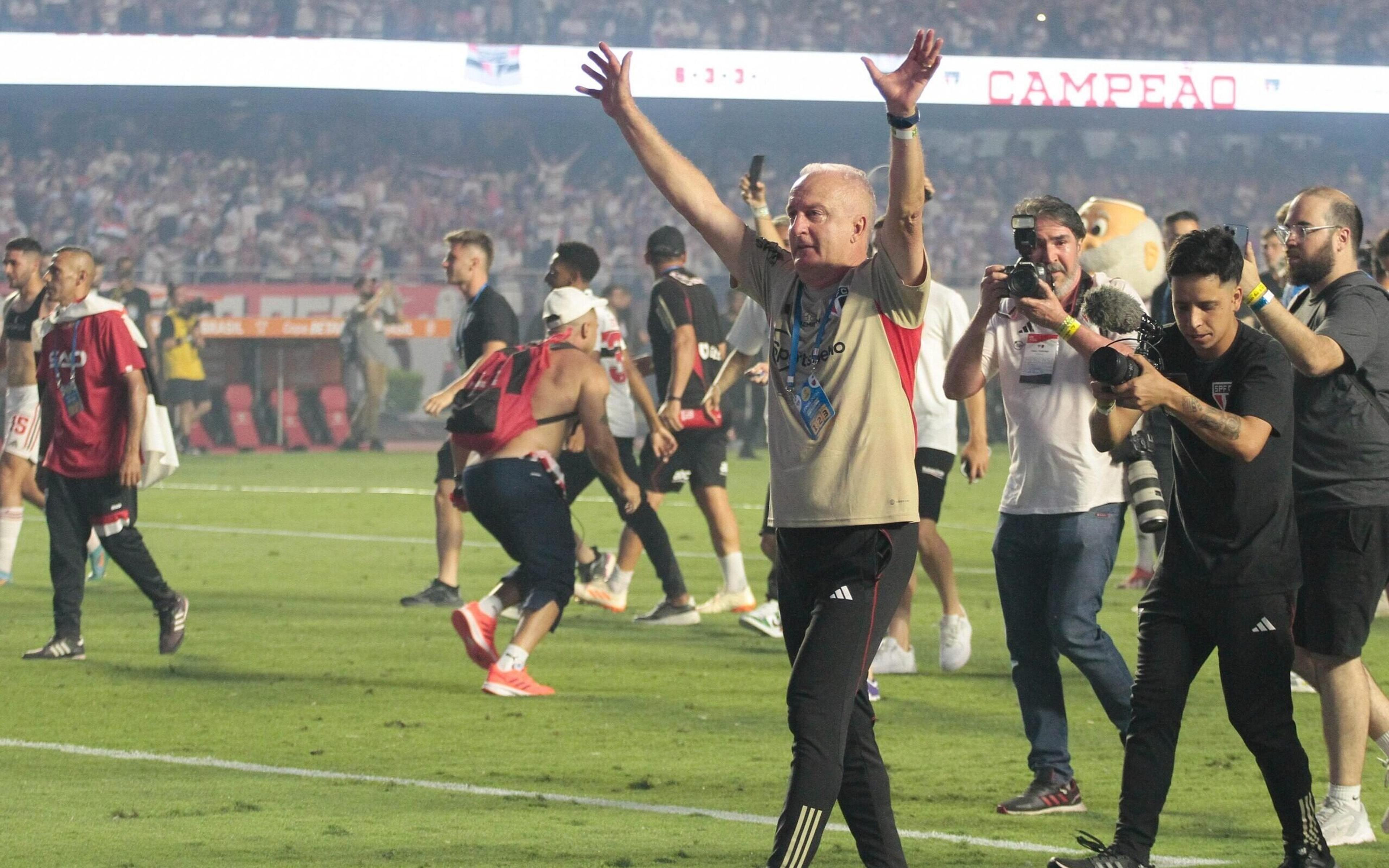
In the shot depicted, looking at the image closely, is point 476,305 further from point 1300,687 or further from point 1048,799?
point 1048,799

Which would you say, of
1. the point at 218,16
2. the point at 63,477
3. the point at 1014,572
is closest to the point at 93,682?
the point at 63,477

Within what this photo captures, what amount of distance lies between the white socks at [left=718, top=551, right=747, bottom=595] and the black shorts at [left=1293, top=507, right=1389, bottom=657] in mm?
5680

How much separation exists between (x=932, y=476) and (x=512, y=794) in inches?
120

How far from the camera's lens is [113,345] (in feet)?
30.7

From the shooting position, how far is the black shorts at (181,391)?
2667cm

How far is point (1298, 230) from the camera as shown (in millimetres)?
5852

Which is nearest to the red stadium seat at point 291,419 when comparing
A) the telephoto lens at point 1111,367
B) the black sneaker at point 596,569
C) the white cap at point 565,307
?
the black sneaker at point 596,569

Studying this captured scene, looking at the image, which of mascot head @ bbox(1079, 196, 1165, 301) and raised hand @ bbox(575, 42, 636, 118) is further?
mascot head @ bbox(1079, 196, 1165, 301)

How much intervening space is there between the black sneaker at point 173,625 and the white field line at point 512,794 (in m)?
2.27

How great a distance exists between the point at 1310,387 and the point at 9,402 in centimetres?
935

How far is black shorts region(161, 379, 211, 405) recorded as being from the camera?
87.5 feet

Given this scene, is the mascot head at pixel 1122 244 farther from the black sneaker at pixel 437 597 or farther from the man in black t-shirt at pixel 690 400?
the black sneaker at pixel 437 597

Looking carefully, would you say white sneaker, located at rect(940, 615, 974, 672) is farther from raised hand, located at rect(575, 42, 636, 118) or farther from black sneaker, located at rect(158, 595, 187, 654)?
raised hand, located at rect(575, 42, 636, 118)

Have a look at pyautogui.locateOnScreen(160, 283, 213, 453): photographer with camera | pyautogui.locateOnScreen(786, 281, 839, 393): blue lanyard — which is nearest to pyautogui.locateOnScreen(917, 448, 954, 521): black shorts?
pyautogui.locateOnScreen(786, 281, 839, 393): blue lanyard
